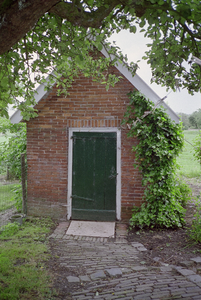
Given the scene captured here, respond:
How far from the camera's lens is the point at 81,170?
6059 millimetres

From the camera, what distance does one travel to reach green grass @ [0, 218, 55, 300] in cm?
325

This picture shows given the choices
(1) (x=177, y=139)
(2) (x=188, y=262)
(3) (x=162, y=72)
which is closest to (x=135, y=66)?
(3) (x=162, y=72)

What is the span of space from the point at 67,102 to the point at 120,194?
8.64 ft

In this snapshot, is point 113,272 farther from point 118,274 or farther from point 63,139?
point 63,139

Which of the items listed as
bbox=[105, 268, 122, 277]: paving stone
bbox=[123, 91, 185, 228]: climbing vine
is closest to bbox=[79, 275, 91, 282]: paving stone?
bbox=[105, 268, 122, 277]: paving stone

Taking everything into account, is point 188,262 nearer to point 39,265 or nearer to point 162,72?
point 39,265

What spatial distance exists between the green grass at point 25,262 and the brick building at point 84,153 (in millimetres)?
905

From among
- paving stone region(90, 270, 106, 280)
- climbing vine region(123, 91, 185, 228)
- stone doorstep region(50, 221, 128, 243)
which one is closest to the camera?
paving stone region(90, 270, 106, 280)

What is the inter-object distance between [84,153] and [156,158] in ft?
5.74

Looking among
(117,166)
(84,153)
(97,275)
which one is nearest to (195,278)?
(97,275)

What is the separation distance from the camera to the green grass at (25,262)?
3.25 meters

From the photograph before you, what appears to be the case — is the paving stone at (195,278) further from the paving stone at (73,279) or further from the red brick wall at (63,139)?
the red brick wall at (63,139)

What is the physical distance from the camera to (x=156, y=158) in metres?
5.64

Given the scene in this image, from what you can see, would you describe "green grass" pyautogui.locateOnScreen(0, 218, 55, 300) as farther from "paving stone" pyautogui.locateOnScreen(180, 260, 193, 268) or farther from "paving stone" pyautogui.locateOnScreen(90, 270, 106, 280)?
"paving stone" pyautogui.locateOnScreen(180, 260, 193, 268)
